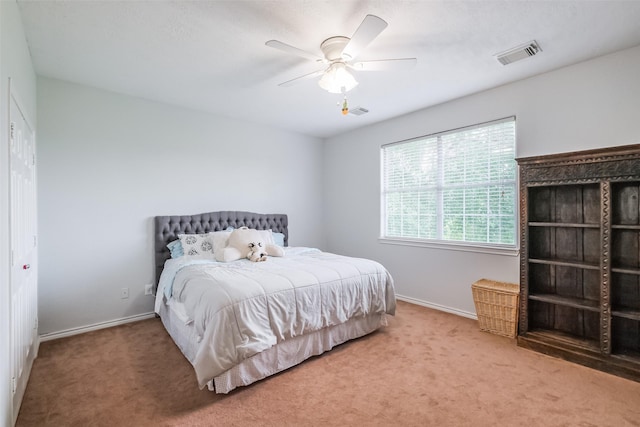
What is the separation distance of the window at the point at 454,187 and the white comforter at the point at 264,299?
1258 mm

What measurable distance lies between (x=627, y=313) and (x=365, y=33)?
2.82 metres

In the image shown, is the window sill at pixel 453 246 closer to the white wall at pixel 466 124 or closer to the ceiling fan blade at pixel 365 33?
the white wall at pixel 466 124

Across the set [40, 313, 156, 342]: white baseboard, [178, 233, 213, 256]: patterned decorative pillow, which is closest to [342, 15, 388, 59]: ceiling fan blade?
[178, 233, 213, 256]: patterned decorative pillow

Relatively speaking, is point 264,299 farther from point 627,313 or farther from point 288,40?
point 627,313

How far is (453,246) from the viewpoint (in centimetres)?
366

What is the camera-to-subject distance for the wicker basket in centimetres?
294

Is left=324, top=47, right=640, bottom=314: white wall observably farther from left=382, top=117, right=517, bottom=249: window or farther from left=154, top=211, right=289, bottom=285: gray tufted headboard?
left=154, top=211, right=289, bottom=285: gray tufted headboard

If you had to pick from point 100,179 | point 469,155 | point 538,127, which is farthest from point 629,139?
point 100,179

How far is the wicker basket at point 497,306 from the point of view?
2.94m

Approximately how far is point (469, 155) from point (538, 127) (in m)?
0.72

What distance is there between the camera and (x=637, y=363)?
7.25 ft

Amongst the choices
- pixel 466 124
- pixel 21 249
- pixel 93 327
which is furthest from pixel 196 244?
pixel 466 124

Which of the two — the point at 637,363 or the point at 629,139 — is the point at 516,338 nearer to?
the point at 637,363

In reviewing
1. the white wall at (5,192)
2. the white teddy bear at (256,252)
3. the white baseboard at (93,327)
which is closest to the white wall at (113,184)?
the white baseboard at (93,327)
